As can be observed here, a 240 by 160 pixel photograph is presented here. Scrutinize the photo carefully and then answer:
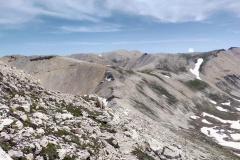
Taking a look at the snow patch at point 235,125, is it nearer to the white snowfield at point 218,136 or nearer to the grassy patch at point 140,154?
the white snowfield at point 218,136

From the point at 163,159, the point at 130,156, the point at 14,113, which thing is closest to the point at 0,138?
the point at 14,113

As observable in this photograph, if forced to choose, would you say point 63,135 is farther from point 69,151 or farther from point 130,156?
point 130,156

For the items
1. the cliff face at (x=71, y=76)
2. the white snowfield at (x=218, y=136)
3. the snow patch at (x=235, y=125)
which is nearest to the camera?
the white snowfield at (x=218, y=136)

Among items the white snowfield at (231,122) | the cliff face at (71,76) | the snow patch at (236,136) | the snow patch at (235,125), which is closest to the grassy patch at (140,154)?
the snow patch at (236,136)

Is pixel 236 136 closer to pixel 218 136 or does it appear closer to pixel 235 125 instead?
pixel 218 136

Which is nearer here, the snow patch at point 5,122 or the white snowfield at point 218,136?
the snow patch at point 5,122

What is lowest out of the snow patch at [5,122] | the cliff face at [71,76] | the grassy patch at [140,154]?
the cliff face at [71,76]

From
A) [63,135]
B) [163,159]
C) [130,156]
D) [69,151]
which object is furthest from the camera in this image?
[163,159]

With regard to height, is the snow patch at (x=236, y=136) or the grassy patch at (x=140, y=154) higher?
the grassy patch at (x=140, y=154)
